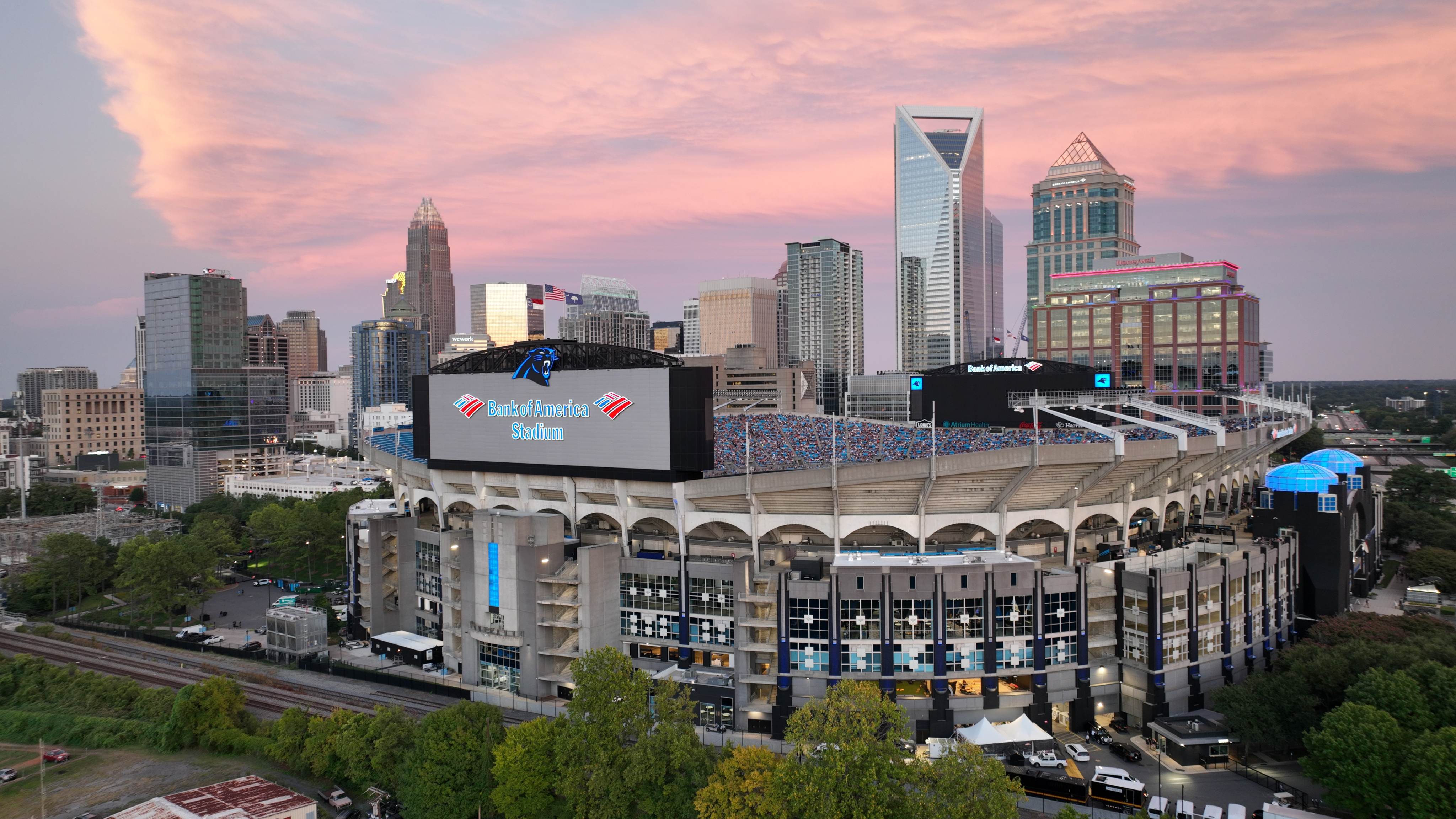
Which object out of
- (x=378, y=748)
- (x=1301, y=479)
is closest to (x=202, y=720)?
(x=378, y=748)

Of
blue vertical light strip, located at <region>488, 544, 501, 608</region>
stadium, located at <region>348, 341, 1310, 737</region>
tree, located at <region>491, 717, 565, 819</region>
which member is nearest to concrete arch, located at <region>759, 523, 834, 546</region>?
stadium, located at <region>348, 341, 1310, 737</region>

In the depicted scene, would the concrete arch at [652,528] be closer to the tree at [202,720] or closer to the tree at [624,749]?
the tree at [624,749]

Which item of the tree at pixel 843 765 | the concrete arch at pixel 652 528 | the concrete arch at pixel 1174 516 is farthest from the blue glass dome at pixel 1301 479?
the concrete arch at pixel 652 528

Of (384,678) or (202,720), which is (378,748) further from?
(384,678)

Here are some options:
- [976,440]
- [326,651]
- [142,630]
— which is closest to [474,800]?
[326,651]

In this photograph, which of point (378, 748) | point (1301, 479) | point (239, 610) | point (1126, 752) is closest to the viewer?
point (378, 748)

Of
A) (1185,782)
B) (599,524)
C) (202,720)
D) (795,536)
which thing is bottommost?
(1185,782)

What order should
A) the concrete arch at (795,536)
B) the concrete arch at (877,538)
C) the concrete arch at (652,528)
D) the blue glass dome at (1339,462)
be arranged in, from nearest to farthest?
the concrete arch at (877,538) < the concrete arch at (795,536) < the concrete arch at (652,528) < the blue glass dome at (1339,462)

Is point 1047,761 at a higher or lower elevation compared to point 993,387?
lower
